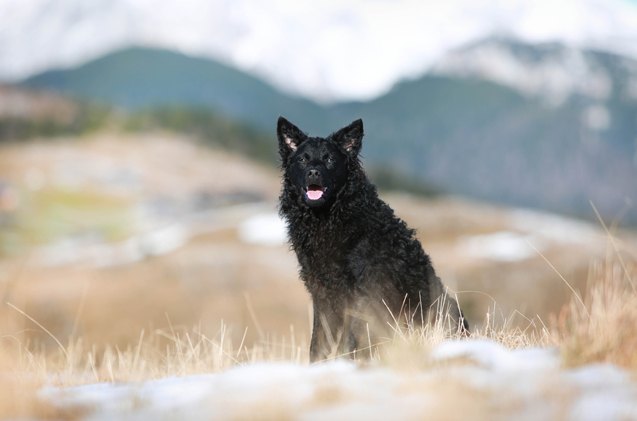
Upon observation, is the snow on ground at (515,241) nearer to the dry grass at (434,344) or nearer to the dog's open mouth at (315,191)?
the dog's open mouth at (315,191)

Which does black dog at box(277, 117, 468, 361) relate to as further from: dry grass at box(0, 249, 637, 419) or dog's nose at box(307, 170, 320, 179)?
dry grass at box(0, 249, 637, 419)

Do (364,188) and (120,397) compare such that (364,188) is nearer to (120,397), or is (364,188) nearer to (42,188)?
(120,397)

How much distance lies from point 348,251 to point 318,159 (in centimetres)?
104

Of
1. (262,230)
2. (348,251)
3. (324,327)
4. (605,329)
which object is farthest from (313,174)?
(262,230)

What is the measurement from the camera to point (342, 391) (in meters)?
3.64

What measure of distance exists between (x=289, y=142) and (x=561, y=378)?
164 inches

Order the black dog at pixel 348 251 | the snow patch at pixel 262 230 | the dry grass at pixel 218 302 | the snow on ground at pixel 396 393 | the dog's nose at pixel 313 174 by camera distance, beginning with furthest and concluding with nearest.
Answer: the snow patch at pixel 262 230 < the dog's nose at pixel 313 174 < the black dog at pixel 348 251 < the dry grass at pixel 218 302 < the snow on ground at pixel 396 393

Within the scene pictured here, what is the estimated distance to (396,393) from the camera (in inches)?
143

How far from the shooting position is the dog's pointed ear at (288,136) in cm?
707

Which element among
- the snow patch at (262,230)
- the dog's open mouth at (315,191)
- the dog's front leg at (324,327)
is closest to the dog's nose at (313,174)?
the dog's open mouth at (315,191)

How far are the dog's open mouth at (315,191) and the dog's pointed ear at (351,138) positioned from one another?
0.49 meters

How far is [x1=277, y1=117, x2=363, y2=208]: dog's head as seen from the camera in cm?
667

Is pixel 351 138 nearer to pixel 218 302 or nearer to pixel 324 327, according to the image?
pixel 324 327

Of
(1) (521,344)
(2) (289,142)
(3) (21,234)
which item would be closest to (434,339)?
(1) (521,344)
